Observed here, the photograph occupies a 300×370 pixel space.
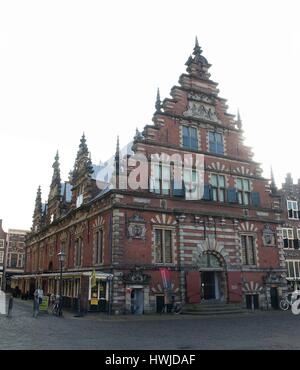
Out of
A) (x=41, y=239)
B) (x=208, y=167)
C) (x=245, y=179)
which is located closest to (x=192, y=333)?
(x=208, y=167)

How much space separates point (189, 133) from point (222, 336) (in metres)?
18.4

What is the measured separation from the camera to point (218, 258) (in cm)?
2864

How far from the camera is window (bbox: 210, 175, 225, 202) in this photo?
98.2ft

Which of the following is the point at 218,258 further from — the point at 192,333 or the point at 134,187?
the point at 192,333

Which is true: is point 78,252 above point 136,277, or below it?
above

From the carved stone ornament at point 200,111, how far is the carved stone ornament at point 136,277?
13.0 meters

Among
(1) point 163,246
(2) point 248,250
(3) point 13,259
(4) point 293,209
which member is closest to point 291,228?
(4) point 293,209

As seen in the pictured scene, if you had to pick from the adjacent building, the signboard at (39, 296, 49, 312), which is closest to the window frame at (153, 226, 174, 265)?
the signboard at (39, 296, 49, 312)

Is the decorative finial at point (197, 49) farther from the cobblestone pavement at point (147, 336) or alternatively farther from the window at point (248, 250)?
the cobblestone pavement at point (147, 336)

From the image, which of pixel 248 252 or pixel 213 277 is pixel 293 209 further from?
pixel 213 277

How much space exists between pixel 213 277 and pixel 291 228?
55.1ft

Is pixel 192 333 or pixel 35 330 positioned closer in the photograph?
pixel 192 333

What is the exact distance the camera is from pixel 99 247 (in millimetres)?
27391
